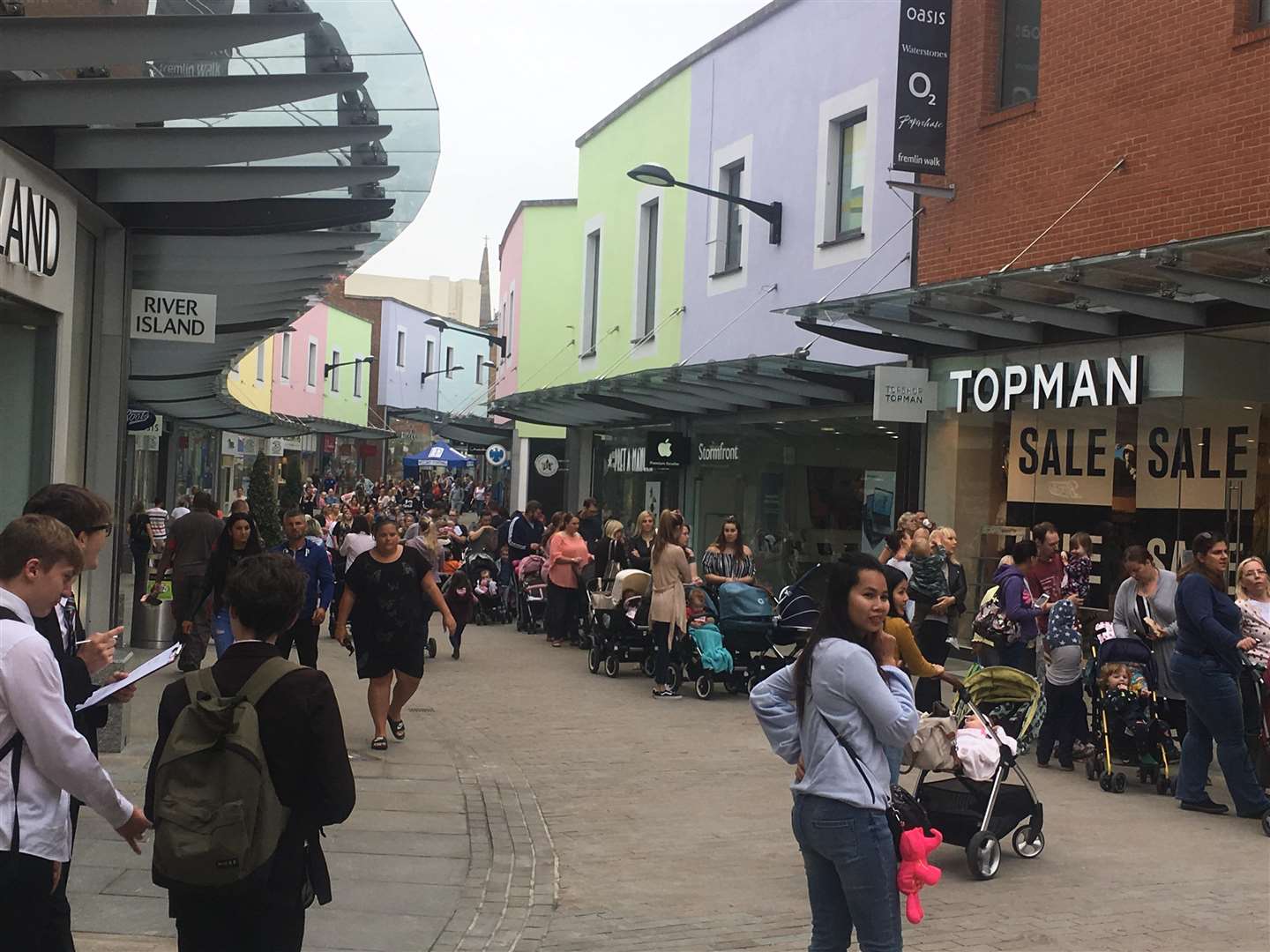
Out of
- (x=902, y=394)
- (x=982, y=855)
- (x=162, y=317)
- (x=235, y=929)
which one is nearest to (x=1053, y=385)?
(x=902, y=394)

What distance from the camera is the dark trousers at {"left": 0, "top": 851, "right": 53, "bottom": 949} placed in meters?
3.68

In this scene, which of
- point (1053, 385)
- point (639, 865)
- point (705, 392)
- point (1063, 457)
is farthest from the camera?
point (705, 392)

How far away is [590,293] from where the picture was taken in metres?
31.0

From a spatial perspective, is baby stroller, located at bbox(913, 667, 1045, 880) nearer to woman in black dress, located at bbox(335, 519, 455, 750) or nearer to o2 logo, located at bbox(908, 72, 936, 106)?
woman in black dress, located at bbox(335, 519, 455, 750)

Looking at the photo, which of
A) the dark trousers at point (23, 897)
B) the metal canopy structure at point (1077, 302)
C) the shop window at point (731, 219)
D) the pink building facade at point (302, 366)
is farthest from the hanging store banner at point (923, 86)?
the pink building facade at point (302, 366)

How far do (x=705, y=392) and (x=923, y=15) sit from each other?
6903mm

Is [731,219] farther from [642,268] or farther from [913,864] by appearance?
[913,864]

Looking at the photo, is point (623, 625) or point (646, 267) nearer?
point (623, 625)

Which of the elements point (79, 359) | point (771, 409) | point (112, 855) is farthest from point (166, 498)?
point (112, 855)

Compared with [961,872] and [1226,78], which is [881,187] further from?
[961,872]

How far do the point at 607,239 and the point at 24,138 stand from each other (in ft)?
67.8

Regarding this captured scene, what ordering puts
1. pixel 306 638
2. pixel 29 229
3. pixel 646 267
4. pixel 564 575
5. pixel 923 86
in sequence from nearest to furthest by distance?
pixel 29 229
pixel 306 638
pixel 923 86
pixel 564 575
pixel 646 267

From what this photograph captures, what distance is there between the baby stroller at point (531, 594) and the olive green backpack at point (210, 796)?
669 inches

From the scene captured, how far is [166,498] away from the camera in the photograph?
3916cm
